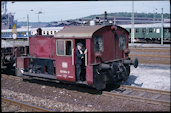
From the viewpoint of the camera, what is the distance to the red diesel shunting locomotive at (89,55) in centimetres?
852

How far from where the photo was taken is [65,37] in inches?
357

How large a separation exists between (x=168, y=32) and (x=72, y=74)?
1093 inches

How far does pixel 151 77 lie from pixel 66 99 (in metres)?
5.49

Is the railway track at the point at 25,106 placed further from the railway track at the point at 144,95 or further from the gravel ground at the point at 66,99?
the railway track at the point at 144,95

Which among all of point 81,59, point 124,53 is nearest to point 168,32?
point 124,53

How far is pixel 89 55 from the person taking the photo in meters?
8.41

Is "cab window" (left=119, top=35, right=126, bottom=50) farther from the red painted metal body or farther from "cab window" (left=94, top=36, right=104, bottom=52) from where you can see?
"cab window" (left=94, top=36, right=104, bottom=52)

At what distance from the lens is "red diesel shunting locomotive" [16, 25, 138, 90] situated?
28.0 ft

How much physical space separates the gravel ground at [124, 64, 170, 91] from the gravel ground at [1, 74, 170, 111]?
2751 mm

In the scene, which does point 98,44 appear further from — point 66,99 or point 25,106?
point 25,106

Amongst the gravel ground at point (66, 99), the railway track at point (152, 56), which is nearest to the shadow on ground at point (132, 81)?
the gravel ground at point (66, 99)

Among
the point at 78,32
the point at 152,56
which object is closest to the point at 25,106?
the point at 78,32

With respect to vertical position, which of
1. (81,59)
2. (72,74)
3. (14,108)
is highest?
(81,59)

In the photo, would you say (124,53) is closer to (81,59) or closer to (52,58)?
(81,59)
